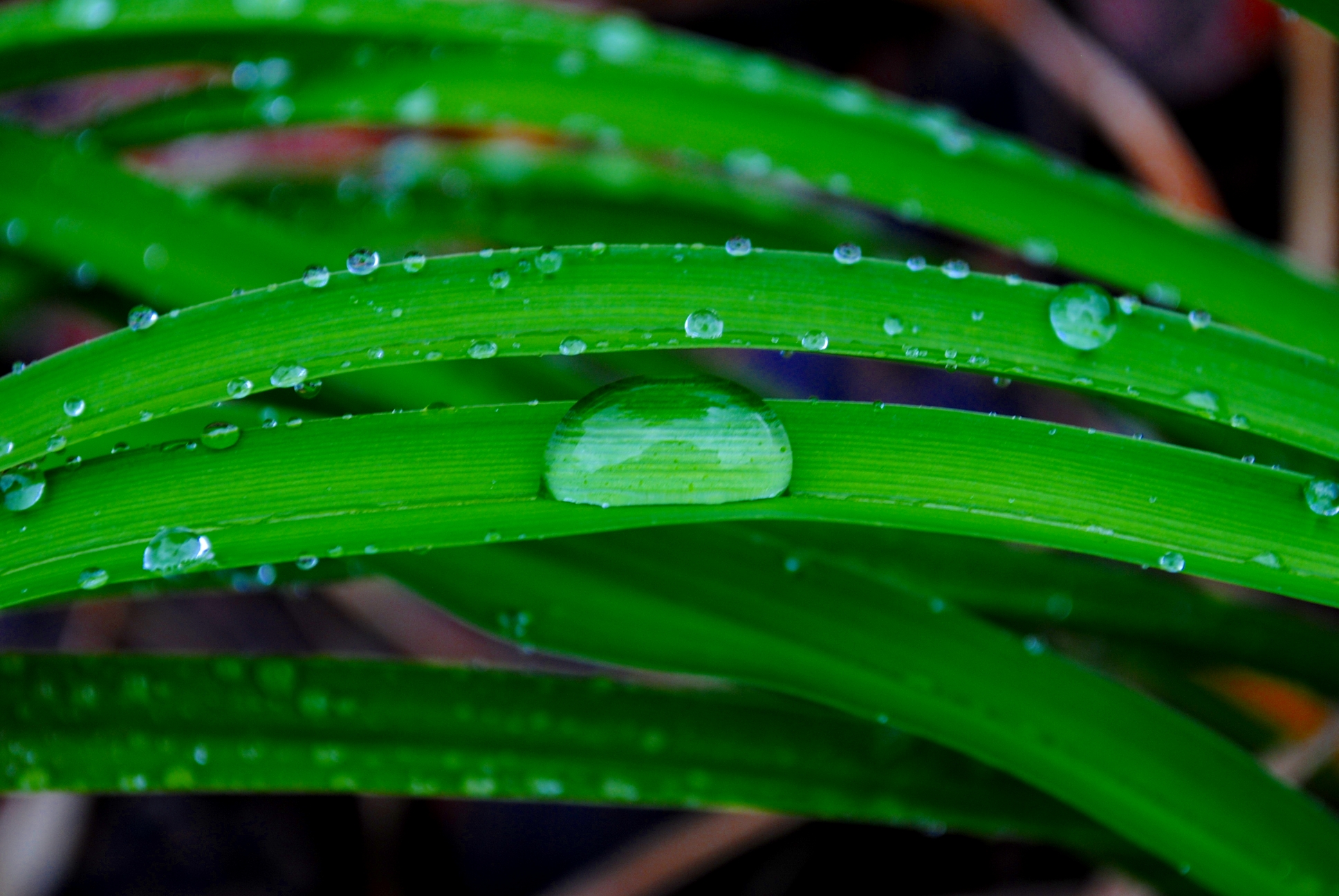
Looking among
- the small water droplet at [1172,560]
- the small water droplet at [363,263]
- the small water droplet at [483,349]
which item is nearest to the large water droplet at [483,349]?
the small water droplet at [483,349]

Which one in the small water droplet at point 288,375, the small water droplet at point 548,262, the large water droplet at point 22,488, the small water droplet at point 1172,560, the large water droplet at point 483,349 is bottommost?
the small water droplet at point 1172,560

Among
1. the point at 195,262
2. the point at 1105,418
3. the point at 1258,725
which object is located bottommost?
the point at 1258,725

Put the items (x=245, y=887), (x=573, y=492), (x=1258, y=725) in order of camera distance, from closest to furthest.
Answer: (x=573, y=492), (x=1258, y=725), (x=245, y=887)

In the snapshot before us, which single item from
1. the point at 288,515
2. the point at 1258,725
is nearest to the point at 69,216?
the point at 288,515

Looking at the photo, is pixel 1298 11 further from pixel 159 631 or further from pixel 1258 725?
pixel 159 631

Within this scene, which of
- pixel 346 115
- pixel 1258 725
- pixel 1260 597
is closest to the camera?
pixel 346 115

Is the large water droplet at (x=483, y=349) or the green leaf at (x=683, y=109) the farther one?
the green leaf at (x=683, y=109)

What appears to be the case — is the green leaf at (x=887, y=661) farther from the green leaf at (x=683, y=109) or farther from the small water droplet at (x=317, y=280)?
the green leaf at (x=683, y=109)

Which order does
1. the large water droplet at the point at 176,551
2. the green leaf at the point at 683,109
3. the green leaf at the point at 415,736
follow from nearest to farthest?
1. the large water droplet at the point at 176,551
2. the green leaf at the point at 415,736
3. the green leaf at the point at 683,109
